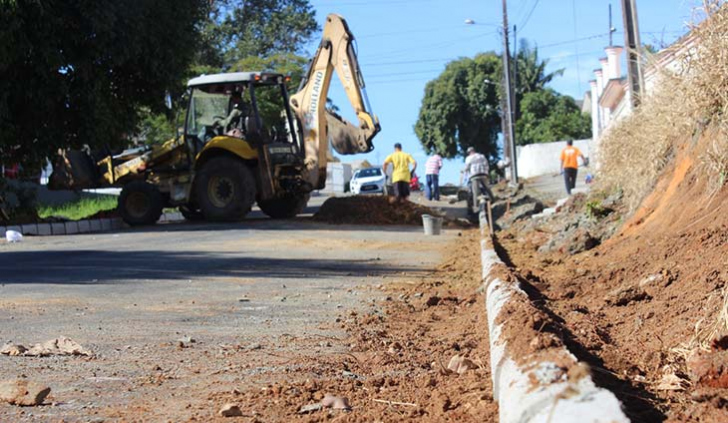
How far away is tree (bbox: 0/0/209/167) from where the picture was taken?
61.8 ft

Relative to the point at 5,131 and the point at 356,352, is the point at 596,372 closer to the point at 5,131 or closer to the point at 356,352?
the point at 356,352

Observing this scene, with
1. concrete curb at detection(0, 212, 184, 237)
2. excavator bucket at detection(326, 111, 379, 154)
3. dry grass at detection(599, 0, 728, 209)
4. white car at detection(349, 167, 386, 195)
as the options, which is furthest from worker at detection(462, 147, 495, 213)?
white car at detection(349, 167, 386, 195)

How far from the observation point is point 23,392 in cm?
447

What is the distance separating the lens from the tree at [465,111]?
229 feet

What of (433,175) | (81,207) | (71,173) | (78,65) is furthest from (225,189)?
(433,175)

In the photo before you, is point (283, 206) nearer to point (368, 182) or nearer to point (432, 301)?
point (432, 301)

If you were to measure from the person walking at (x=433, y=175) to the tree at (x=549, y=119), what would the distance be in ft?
107

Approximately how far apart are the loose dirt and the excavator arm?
32.0 ft

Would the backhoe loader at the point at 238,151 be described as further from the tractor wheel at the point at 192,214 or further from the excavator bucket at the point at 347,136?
the tractor wheel at the point at 192,214

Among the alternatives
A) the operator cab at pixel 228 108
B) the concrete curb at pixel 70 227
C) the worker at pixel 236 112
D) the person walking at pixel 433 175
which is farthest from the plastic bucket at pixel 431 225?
the person walking at pixel 433 175

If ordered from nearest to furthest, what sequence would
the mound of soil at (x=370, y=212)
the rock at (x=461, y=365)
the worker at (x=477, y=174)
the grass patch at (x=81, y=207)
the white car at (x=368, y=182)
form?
the rock at (x=461, y=365) → the mound of soil at (x=370, y=212) → the worker at (x=477, y=174) → the grass patch at (x=81, y=207) → the white car at (x=368, y=182)

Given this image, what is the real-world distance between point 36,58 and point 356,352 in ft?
49.8

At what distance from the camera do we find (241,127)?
2083cm

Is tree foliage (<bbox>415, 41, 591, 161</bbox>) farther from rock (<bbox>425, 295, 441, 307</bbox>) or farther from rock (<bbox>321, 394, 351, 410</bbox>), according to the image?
rock (<bbox>321, 394, 351, 410</bbox>)
